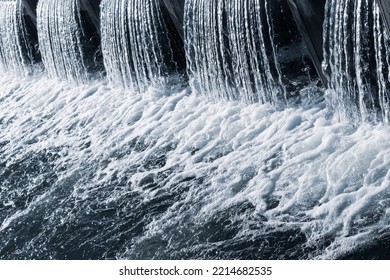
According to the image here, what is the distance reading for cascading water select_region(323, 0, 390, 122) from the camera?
6.50 meters

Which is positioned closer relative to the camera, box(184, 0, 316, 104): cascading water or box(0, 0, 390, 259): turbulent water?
box(0, 0, 390, 259): turbulent water

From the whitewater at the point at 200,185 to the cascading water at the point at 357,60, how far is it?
217 mm

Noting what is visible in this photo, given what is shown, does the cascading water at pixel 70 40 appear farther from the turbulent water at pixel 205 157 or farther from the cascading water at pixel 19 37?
the turbulent water at pixel 205 157

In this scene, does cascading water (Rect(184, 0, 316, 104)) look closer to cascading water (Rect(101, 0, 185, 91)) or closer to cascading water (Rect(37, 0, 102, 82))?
cascading water (Rect(101, 0, 185, 91))

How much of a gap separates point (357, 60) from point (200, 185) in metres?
2.10

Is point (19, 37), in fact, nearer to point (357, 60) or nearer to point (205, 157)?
point (205, 157)

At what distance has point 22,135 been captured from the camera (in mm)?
10016

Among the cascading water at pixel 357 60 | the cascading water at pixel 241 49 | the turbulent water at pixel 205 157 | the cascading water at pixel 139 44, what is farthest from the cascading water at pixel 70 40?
the cascading water at pixel 357 60

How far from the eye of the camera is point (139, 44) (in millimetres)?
10570

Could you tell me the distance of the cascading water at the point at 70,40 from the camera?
12203 millimetres

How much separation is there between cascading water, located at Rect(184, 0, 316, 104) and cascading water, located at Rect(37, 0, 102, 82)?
3233 millimetres

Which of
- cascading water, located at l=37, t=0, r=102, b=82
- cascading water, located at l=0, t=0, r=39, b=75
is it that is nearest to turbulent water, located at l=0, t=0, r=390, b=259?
cascading water, located at l=37, t=0, r=102, b=82
